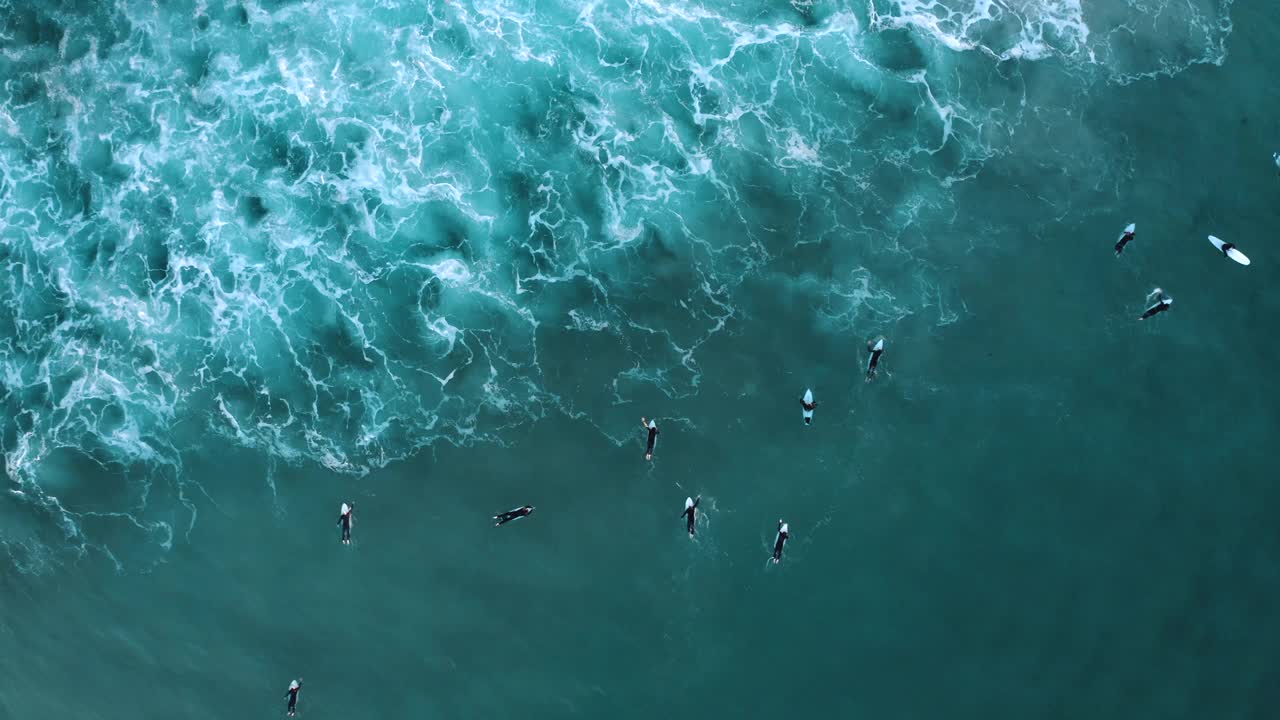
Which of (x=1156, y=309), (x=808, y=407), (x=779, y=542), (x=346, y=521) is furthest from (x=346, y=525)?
(x=1156, y=309)

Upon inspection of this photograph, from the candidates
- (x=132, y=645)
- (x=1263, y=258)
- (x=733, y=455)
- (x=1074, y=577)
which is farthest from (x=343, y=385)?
(x=1263, y=258)

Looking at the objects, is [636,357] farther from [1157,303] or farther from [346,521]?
[1157,303]

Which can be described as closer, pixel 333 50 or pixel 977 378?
pixel 977 378

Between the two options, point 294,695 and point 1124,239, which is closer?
point 294,695

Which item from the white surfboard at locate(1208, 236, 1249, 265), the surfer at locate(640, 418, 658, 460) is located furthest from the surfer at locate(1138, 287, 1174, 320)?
the surfer at locate(640, 418, 658, 460)

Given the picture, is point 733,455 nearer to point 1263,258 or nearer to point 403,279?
point 403,279

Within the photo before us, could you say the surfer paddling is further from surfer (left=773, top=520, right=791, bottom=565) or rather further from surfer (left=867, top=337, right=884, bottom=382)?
surfer (left=773, top=520, right=791, bottom=565)
